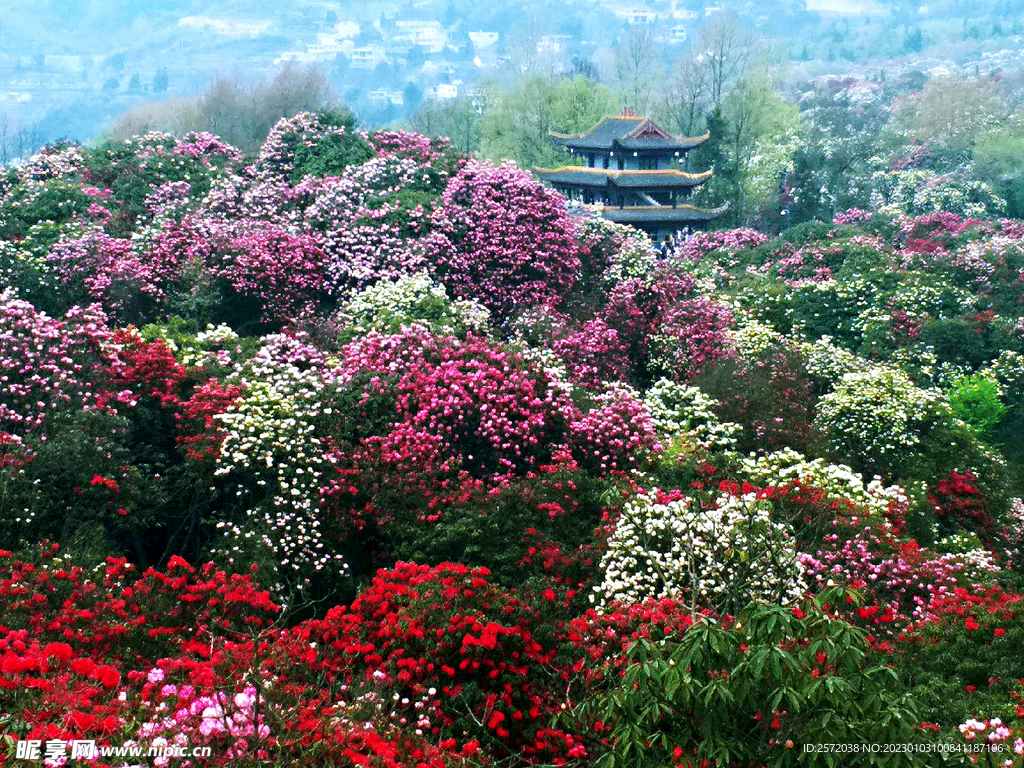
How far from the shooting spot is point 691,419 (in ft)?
68.5

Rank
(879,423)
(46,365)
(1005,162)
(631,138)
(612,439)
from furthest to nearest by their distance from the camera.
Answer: (1005,162), (631,138), (879,423), (612,439), (46,365)

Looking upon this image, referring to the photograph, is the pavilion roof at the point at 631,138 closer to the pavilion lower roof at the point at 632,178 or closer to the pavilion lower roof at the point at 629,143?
the pavilion lower roof at the point at 629,143

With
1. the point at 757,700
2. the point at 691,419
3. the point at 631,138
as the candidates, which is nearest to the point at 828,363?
the point at 691,419

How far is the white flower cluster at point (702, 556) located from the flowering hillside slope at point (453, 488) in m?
0.06

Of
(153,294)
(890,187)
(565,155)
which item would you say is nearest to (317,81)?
(565,155)

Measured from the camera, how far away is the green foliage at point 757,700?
835cm

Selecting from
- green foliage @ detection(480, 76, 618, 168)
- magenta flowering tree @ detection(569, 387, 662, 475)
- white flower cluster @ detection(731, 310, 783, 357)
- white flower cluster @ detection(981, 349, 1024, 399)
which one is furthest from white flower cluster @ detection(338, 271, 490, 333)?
green foliage @ detection(480, 76, 618, 168)

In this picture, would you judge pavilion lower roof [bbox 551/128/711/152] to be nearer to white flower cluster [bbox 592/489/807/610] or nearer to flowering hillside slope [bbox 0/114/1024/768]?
flowering hillside slope [bbox 0/114/1024/768]

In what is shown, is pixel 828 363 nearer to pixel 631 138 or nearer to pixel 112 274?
pixel 112 274

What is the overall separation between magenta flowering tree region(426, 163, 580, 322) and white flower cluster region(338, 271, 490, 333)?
2199 mm

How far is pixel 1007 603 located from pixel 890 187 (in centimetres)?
5534

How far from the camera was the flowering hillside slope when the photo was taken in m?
8.82

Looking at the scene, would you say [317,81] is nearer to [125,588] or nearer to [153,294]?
[153,294]

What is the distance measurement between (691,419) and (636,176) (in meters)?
31.0
